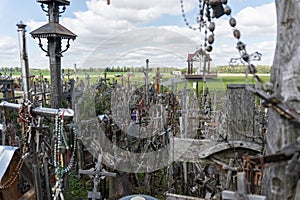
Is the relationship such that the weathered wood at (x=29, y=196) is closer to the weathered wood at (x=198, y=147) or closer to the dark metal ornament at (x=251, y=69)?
→ the weathered wood at (x=198, y=147)

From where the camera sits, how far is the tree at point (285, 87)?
1.28 meters

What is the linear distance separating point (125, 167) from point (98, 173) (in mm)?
1513

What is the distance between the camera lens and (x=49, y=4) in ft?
20.7

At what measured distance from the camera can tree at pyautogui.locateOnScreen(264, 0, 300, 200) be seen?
1.28 meters

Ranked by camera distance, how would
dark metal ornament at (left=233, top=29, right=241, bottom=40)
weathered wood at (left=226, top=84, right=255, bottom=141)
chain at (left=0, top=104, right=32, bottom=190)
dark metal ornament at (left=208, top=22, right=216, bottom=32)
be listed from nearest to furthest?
dark metal ornament at (left=233, top=29, right=241, bottom=40)
dark metal ornament at (left=208, top=22, right=216, bottom=32)
weathered wood at (left=226, top=84, right=255, bottom=141)
chain at (left=0, top=104, right=32, bottom=190)

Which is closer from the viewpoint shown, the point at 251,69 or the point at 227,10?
the point at 251,69

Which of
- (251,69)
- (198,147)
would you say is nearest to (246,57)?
(251,69)

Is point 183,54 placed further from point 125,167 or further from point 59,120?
point 59,120

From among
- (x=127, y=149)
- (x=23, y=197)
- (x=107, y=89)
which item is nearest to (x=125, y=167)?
(x=127, y=149)

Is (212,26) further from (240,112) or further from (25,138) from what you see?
(25,138)

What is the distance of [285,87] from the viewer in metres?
1.31

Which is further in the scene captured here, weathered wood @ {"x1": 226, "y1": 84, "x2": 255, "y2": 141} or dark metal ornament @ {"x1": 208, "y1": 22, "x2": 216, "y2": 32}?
weathered wood @ {"x1": 226, "y1": 84, "x2": 255, "y2": 141}

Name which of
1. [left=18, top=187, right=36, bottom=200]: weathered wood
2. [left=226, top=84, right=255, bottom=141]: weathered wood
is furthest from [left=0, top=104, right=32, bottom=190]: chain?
[left=226, top=84, right=255, bottom=141]: weathered wood

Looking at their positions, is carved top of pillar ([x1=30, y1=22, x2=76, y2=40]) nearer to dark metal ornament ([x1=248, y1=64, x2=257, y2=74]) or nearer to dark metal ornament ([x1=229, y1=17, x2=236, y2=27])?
dark metal ornament ([x1=229, y1=17, x2=236, y2=27])
